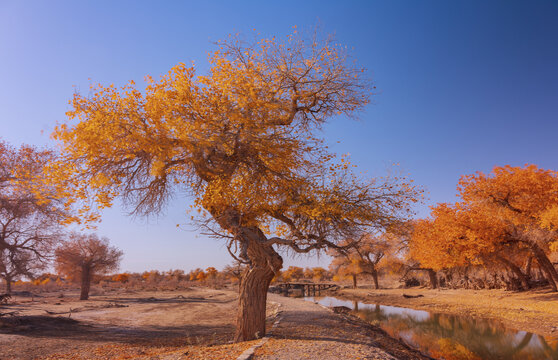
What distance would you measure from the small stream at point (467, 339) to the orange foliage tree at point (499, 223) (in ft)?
16.2

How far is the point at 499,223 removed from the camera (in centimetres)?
2094

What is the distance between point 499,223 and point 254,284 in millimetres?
20097

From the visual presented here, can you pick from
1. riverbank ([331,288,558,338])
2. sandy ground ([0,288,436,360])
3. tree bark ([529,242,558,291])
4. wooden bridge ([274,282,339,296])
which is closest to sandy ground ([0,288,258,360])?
sandy ground ([0,288,436,360])

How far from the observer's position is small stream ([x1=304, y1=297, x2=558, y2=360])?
36.9 feet

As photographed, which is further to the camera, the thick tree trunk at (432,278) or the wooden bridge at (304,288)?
the wooden bridge at (304,288)

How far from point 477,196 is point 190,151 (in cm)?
2207

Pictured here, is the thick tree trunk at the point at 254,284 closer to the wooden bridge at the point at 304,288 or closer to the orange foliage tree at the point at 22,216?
the orange foliage tree at the point at 22,216

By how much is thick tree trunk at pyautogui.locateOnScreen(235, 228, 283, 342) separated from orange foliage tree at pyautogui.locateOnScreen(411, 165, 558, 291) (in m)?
12.9

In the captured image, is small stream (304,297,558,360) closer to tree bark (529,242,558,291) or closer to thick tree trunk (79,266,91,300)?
tree bark (529,242,558,291)

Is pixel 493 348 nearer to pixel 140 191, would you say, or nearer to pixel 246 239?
pixel 246 239

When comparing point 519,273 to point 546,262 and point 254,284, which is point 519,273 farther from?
point 254,284

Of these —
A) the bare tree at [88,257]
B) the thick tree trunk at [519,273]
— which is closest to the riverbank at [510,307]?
the thick tree trunk at [519,273]

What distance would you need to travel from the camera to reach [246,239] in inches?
351

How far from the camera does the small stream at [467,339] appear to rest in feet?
36.9
